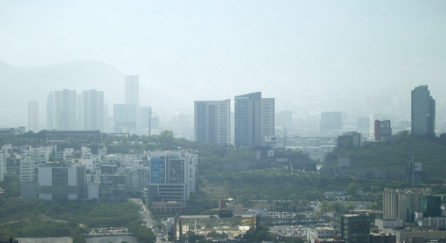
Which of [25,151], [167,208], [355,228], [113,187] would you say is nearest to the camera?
[355,228]

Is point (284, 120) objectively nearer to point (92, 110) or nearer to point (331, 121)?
point (331, 121)

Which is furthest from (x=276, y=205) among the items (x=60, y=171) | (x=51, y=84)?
(x=51, y=84)

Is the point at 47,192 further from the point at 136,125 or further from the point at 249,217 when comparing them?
the point at 136,125

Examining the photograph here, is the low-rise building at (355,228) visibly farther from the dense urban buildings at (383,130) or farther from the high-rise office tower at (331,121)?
the high-rise office tower at (331,121)

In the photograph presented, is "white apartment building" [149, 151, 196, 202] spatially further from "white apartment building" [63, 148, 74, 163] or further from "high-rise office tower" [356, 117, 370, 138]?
"high-rise office tower" [356, 117, 370, 138]

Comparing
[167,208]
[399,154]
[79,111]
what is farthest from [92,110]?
[399,154]

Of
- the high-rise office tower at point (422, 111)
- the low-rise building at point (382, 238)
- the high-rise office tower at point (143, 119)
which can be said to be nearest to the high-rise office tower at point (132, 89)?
the high-rise office tower at point (143, 119)
